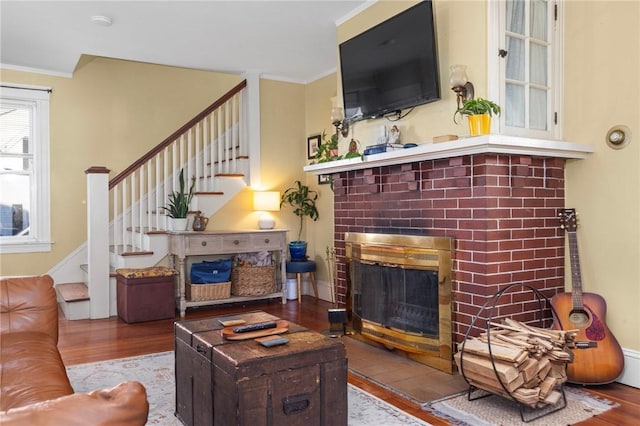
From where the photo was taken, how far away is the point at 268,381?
1.87 m

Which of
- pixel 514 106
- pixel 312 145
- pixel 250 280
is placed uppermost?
pixel 312 145

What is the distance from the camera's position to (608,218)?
299 centimetres

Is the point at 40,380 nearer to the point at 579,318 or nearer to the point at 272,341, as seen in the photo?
the point at 272,341

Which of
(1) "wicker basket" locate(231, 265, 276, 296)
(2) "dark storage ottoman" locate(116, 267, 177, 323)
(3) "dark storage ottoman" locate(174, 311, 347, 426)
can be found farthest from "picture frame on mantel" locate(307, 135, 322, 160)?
(3) "dark storage ottoman" locate(174, 311, 347, 426)

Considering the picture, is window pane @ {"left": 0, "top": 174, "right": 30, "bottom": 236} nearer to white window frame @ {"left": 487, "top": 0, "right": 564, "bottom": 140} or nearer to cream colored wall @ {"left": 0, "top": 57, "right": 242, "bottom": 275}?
cream colored wall @ {"left": 0, "top": 57, "right": 242, "bottom": 275}

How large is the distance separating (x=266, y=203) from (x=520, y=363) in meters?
3.73

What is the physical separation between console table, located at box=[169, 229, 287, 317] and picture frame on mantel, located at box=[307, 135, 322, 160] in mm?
1100

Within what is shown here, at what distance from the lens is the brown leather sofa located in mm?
827

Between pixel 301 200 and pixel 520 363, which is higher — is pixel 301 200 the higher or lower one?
the higher one

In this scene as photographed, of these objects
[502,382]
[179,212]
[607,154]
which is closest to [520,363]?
[502,382]

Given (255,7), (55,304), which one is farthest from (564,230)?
(55,304)

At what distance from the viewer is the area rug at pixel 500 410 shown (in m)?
2.37

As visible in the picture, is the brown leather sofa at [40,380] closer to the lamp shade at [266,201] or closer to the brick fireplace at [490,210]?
the brick fireplace at [490,210]

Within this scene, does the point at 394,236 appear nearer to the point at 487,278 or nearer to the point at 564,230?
the point at 487,278
